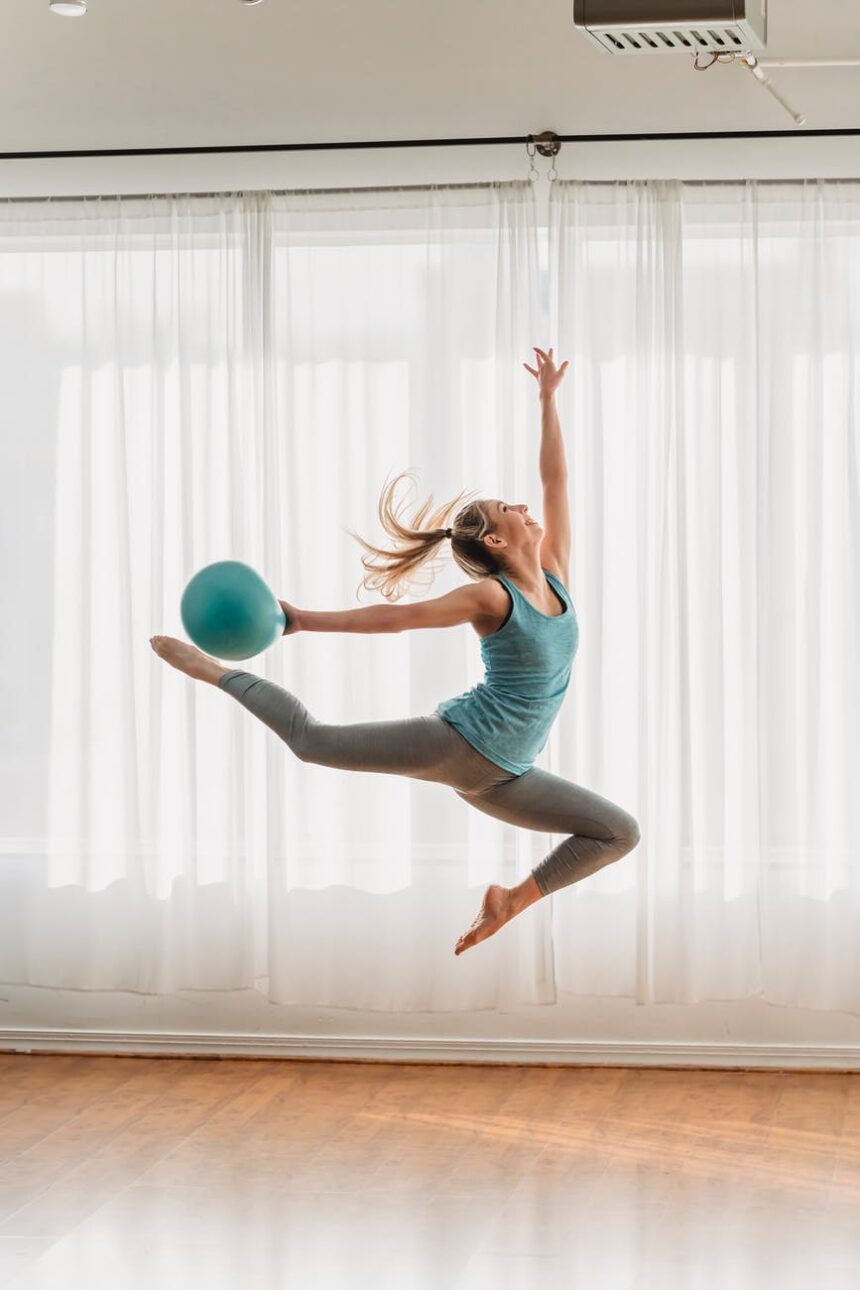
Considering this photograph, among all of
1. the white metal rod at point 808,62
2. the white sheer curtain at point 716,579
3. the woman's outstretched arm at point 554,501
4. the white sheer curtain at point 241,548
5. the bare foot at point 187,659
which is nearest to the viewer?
the bare foot at point 187,659

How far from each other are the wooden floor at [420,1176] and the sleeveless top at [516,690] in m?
1.19

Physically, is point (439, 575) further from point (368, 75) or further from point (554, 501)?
point (368, 75)

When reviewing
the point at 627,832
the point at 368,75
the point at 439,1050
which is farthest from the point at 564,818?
the point at 368,75

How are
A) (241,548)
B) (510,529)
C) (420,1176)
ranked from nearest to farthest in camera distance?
(510,529) → (420,1176) → (241,548)

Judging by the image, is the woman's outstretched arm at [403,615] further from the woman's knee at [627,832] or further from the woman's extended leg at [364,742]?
the woman's knee at [627,832]

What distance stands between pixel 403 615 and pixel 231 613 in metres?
0.37

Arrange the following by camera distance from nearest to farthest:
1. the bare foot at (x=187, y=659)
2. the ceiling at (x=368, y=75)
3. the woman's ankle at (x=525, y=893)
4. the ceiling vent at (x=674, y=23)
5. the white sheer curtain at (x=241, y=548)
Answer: the ceiling vent at (x=674, y=23) < the bare foot at (x=187, y=659) < the woman's ankle at (x=525, y=893) < the ceiling at (x=368, y=75) < the white sheer curtain at (x=241, y=548)

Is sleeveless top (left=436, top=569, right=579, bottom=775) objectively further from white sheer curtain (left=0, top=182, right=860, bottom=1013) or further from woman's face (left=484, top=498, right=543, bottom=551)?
white sheer curtain (left=0, top=182, right=860, bottom=1013)

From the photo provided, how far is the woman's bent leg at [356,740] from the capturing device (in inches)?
136

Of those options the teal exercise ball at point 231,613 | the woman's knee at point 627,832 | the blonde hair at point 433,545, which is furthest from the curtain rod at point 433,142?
the woman's knee at point 627,832

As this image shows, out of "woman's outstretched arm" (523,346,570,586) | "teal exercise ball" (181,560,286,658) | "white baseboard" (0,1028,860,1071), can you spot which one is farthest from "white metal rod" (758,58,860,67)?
"white baseboard" (0,1028,860,1071)

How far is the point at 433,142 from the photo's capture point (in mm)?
4844

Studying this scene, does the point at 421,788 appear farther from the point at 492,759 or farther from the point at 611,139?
the point at 611,139

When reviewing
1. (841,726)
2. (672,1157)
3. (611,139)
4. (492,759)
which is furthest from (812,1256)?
(611,139)
